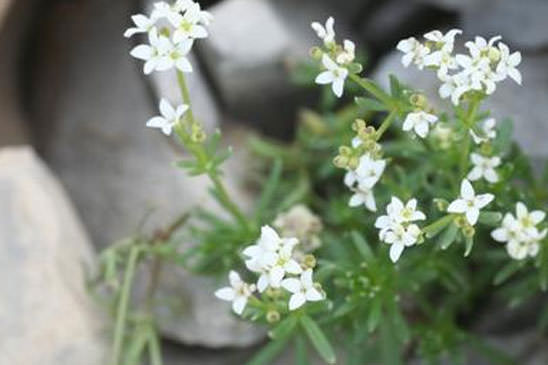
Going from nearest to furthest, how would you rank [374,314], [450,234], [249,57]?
[450,234], [374,314], [249,57]

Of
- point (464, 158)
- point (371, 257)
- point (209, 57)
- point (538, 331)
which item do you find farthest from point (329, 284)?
point (209, 57)

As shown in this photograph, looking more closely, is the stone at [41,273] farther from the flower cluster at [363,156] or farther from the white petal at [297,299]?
the flower cluster at [363,156]

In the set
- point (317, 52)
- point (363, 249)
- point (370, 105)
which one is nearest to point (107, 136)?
point (363, 249)

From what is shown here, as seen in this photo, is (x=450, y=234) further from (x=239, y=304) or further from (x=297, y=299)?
(x=239, y=304)

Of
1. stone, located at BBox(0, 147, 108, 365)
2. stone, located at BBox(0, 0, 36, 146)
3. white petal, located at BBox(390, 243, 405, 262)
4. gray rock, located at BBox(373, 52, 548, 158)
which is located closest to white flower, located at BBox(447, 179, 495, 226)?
white petal, located at BBox(390, 243, 405, 262)

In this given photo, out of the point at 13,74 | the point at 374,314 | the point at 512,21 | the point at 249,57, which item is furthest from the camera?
the point at 13,74

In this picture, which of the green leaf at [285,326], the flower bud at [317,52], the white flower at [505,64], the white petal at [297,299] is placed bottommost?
the green leaf at [285,326]

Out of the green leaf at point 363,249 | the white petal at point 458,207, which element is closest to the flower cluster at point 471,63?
the white petal at point 458,207
